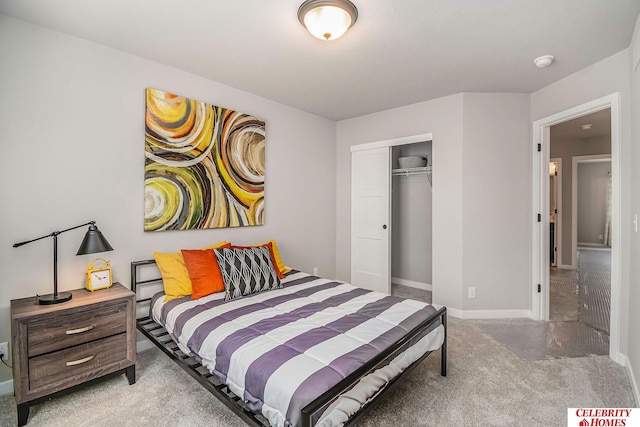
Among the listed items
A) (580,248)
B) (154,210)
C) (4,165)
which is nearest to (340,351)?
(154,210)

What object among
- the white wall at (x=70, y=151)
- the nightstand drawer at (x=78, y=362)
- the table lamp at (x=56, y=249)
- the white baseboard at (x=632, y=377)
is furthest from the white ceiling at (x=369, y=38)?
the white baseboard at (x=632, y=377)

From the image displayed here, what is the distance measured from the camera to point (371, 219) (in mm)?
4434

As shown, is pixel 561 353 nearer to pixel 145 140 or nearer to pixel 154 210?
pixel 154 210

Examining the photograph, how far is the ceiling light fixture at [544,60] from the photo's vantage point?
2658 millimetres

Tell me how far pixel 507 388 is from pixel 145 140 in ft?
11.2

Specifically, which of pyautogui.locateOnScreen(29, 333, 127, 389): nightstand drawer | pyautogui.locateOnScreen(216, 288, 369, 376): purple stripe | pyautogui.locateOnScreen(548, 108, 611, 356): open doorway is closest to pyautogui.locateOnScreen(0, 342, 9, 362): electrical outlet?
pyautogui.locateOnScreen(29, 333, 127, 389): nightstand drawer

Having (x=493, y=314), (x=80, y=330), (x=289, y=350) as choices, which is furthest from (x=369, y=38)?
(x=493, y=314)

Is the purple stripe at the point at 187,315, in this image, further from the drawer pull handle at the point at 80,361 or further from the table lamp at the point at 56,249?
the table lamp at the point at 56,249

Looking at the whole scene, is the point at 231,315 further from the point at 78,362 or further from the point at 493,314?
the point at 493,314

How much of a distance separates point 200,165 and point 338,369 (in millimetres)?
2352

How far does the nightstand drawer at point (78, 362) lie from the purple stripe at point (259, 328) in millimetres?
909

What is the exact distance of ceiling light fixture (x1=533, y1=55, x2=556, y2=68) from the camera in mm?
2658

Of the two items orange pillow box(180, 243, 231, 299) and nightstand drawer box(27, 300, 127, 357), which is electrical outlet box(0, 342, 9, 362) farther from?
orange pillow box(180, 243, 231, 299)

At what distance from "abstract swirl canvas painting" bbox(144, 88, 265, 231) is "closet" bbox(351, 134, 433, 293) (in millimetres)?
1513
